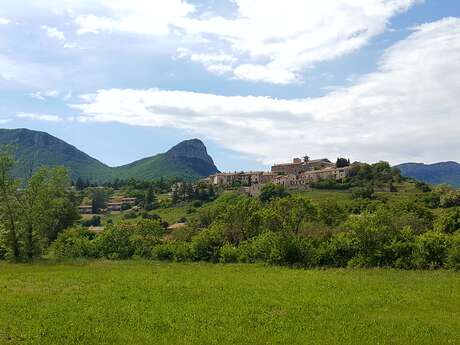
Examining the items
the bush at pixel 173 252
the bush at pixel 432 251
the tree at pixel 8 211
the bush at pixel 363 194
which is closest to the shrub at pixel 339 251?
the bush at pixel 432 251

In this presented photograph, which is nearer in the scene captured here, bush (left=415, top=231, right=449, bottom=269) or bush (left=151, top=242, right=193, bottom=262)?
bush (left=415, top=231, right=449, bottom=269)

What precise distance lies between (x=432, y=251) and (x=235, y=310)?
73.0 feet

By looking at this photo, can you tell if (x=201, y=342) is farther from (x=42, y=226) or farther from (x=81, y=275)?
(x=42, y=226)

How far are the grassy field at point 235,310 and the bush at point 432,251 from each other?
155 inches

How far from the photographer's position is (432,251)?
1448 inches

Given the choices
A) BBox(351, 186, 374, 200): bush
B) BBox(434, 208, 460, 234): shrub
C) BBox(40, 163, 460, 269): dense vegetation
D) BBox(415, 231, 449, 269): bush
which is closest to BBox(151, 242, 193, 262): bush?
BBox(40, 163, 460, 269): dense vegetation

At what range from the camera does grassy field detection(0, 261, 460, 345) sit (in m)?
16.8

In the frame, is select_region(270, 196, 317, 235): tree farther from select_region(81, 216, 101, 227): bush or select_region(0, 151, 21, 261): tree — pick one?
select_region(81, 216, 101, 227): bush

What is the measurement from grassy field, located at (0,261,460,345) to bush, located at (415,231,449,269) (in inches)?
155

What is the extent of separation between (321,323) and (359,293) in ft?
25.0

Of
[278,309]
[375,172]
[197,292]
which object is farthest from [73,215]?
[375,172]

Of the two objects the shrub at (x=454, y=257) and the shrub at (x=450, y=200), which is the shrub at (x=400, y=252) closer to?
the shrub at (x=454, y=257)

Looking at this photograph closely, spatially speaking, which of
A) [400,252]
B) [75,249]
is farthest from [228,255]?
[75,249]

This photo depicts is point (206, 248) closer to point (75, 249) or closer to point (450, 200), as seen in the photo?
point (75, 249)
